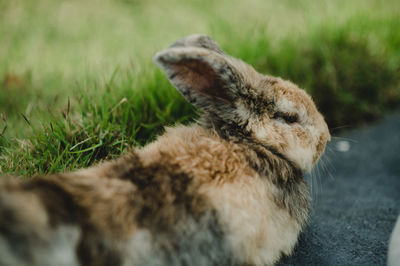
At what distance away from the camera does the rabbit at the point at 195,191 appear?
159cm

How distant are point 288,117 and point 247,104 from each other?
29 centimetres

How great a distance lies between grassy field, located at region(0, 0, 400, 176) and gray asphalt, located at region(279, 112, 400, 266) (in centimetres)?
32

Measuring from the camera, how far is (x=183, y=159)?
2.03 metres

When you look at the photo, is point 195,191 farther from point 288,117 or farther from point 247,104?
point 288,117

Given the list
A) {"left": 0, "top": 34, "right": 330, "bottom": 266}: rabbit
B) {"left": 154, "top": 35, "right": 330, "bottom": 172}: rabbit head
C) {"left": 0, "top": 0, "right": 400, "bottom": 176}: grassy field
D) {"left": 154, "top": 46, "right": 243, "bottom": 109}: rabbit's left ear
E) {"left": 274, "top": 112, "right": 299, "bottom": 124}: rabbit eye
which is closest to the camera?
{"left": 0, "top": 34, "right": 330, "bottom": 266}: rabbit

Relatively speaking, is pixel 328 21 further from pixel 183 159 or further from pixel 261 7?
pixel 183 159

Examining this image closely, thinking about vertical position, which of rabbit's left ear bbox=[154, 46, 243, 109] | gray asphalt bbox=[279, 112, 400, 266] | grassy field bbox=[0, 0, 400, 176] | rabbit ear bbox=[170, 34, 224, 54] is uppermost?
rabbit ear bbox=[170, 34, 224, 54]

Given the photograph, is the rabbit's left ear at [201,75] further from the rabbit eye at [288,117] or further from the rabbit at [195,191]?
the rabbit eye at [288,117]

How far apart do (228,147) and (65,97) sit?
2161 millimetres

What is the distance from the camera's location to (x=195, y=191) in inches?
75.3

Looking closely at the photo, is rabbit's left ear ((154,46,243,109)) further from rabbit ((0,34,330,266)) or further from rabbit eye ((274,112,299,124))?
rabbit eye ((274,112,299,124))

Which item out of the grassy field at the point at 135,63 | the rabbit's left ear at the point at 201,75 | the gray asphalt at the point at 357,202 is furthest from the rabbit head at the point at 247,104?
the grassy field at the point at 135,63

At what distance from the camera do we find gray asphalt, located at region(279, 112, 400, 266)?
8.00ft

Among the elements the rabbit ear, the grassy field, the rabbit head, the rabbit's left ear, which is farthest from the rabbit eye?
the grassy field
